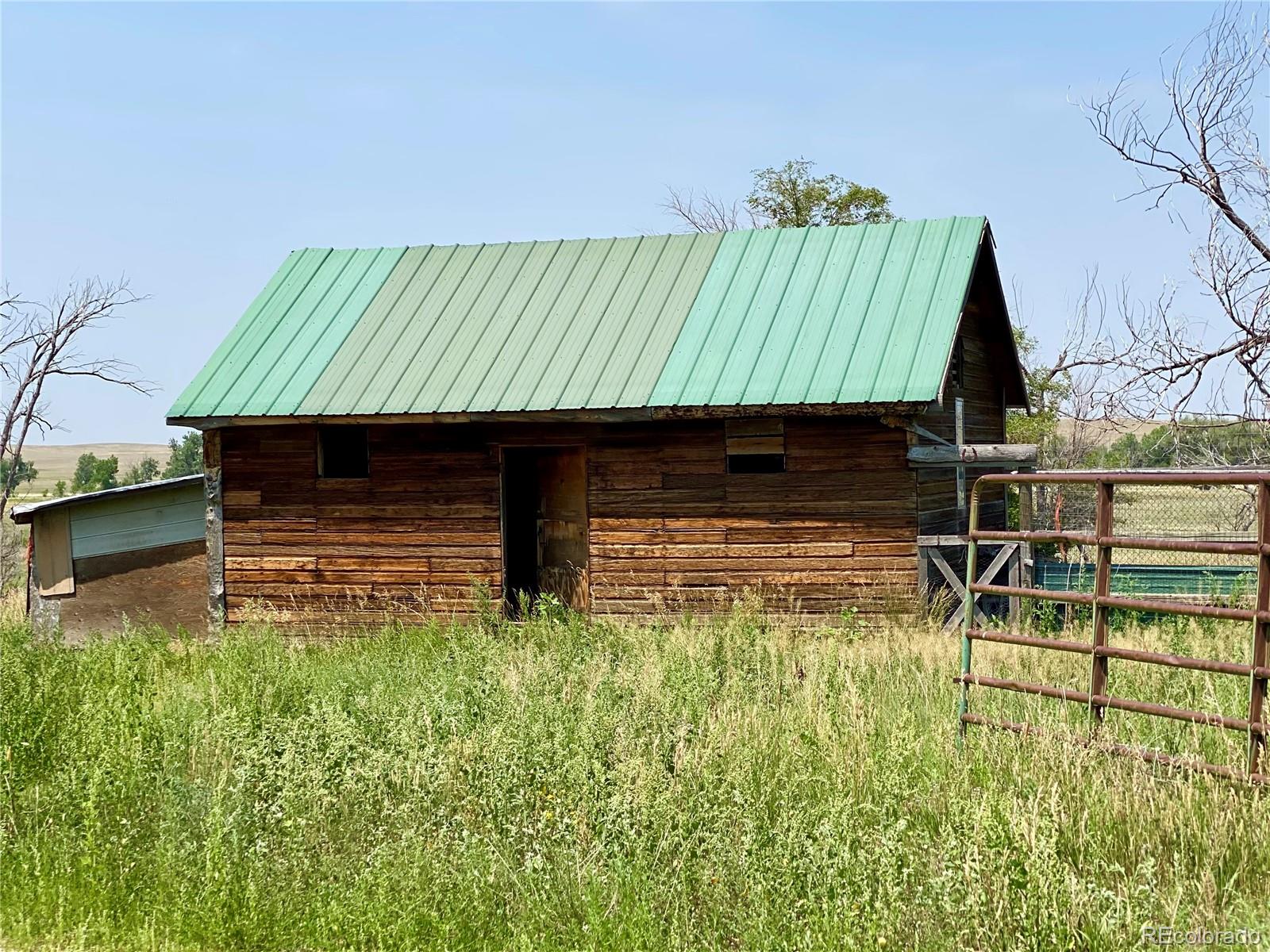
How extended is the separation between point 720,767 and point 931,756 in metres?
1.17

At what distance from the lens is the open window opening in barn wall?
53.0ft

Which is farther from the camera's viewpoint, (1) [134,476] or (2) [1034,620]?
(1) [134,476]

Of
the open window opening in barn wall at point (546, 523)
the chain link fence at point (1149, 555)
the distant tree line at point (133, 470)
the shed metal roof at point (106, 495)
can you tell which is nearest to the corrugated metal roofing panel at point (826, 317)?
the open window opening in barn wall at point (546, 523)

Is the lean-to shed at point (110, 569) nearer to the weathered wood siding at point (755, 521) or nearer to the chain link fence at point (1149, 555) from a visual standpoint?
the weathered wood siding at point (755, 521)

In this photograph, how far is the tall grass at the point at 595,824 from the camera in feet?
17.4

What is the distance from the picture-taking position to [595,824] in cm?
640

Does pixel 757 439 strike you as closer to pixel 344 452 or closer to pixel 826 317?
pixel 826 317

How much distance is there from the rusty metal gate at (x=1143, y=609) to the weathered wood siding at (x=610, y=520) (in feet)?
20.9

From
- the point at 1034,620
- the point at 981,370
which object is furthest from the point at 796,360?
the point at 981,370

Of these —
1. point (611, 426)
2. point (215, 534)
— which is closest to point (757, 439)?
point (611, 426)

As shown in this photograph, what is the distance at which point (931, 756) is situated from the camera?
6766 mm

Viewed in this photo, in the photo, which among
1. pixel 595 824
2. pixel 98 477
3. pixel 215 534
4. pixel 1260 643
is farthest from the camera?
pixel 98 477

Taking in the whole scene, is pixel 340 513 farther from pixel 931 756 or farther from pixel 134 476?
pixel 134 476

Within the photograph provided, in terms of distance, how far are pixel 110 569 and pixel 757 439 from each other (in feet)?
27.8
